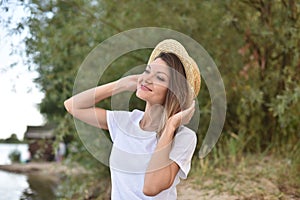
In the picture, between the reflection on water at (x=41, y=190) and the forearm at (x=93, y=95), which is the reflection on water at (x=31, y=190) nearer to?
the reflection on water at (x=41, y=190)

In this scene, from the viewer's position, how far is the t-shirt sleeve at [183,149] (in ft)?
3.47

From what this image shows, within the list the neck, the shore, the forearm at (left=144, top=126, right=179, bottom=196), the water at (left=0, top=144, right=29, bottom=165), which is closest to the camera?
the forearm at (left=144, top=126, right=179, bottom=196)

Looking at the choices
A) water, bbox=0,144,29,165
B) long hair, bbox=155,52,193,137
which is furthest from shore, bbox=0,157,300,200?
water, bbox=0,144,29,165

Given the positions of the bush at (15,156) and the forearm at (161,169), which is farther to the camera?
the bush at (15,156)

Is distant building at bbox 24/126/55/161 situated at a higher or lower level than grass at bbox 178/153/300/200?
lower

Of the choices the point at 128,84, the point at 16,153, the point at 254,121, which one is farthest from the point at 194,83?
the point at 16,153

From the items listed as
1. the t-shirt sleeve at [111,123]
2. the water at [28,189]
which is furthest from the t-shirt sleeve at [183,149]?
the water at [28,189]

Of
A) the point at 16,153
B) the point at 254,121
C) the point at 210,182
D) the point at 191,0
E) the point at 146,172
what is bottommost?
the point at 16,153

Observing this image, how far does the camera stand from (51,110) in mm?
4898

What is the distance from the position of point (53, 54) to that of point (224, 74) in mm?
1205

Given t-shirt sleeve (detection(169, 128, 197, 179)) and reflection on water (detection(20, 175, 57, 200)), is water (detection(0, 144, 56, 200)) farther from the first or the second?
t-shirt sleeve (detection(169, 128, 197, 179))

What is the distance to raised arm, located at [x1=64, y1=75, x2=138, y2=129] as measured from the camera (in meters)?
1.24

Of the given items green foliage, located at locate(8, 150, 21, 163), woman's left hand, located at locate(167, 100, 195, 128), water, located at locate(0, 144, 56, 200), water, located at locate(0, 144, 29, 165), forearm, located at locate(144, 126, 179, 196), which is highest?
woman's left hand, located at locate(167, 100, 195, 128)

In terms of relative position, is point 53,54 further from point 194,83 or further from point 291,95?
point 194,83
